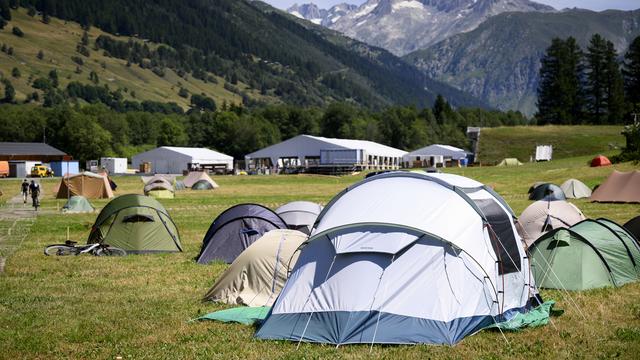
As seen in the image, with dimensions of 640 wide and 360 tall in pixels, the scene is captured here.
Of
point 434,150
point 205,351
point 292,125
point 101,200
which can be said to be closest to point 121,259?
point 205,351

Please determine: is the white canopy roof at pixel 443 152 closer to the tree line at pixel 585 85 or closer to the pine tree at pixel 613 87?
the tree line at pixel 585 85

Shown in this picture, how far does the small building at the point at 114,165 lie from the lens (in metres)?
105

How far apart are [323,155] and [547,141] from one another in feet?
98.7

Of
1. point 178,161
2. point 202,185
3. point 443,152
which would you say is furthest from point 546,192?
point 178,161

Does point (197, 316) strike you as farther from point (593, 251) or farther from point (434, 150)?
point (434, 150)

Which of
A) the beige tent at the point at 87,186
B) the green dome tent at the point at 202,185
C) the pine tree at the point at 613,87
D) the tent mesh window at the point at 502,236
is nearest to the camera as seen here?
the tent mesh window at the point at 502,236

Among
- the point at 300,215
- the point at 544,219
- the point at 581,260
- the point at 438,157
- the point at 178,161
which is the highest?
the point at 438,157

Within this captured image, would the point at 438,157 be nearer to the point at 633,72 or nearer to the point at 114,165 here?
the point at 633,72

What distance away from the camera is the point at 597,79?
11150cm

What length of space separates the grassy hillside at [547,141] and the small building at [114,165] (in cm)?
4956

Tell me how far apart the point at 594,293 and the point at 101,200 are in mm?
39945

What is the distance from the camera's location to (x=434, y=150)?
110 m

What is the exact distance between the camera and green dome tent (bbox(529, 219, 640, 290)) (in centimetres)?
1598

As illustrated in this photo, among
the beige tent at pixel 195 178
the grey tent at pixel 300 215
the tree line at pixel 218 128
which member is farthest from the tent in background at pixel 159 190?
the tree line at pixel 218 128
